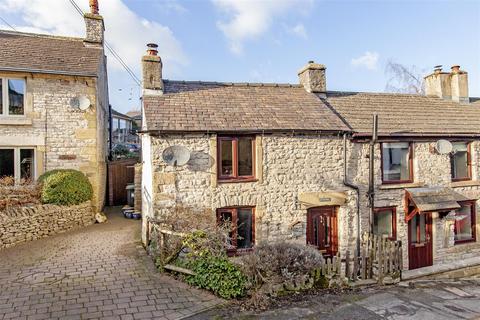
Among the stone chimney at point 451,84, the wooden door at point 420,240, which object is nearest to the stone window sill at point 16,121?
the wooden door at point 420,240

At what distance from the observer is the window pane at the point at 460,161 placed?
13.5 meters

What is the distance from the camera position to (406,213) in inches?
490

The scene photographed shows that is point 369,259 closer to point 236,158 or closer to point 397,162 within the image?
point 236,158

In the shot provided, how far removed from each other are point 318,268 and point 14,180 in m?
11.5

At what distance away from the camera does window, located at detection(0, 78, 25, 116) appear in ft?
42.7

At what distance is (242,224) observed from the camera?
10.6m

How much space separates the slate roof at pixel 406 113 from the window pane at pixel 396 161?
0.52m

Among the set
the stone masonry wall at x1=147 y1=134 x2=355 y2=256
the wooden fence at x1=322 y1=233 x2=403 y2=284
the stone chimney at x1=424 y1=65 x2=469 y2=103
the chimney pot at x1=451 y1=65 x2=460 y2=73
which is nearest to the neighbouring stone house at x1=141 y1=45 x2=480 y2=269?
the stone masonry wall at x1=147 y1=134 x2=355 y2=256

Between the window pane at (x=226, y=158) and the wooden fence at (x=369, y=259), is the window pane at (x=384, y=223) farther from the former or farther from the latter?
the window pane at (x=226, y=158)

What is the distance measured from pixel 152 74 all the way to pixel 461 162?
41.1 ft

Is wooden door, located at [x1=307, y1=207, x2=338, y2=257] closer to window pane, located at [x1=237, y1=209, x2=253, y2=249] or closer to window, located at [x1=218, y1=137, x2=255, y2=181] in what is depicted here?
window pane, located at [x1=237, y1=209, x2=253, y2=249]

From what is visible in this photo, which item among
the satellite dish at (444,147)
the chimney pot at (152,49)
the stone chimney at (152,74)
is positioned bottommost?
the satellite dish at (444,147)

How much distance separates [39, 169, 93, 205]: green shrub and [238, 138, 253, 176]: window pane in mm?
6615

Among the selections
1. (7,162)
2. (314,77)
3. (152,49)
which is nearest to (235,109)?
(152,49)
